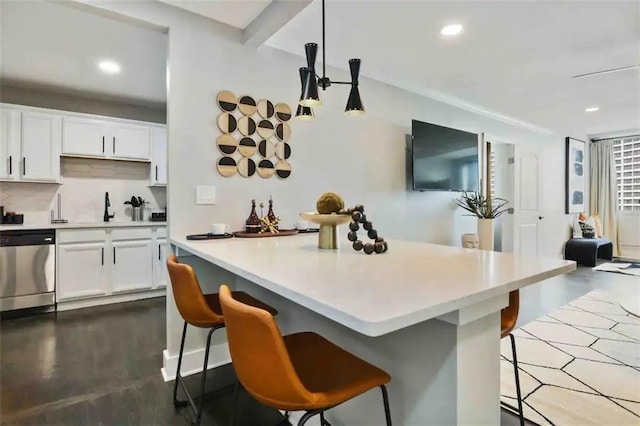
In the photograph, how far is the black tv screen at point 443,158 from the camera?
381 centimetres

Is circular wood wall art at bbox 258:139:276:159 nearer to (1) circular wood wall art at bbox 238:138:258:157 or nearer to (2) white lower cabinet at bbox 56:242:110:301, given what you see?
(1) circular wood wall art at bbox 238:138:258:157

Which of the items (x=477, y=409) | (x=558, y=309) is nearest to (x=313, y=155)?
(x=477, y=409)

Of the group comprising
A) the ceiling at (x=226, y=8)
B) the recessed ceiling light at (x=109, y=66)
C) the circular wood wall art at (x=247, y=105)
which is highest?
the recessed ceiling light at (x=109, y=66)

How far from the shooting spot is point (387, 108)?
12.1ft

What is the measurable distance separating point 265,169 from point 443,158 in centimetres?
241

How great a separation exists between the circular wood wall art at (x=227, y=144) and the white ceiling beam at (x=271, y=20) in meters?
0.72

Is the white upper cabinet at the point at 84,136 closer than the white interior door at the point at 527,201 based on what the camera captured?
Yes

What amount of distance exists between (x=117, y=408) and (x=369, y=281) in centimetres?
174

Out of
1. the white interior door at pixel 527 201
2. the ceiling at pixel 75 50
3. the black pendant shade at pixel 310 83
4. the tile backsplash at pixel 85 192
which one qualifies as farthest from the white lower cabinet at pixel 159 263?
the white interior door at pixel 527 201

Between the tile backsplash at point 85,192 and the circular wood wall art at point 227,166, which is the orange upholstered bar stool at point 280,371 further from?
the tile backsplash at point 85,192

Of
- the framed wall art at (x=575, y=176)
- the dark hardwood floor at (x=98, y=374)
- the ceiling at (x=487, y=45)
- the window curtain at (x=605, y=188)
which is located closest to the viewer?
the dark hardwood floor at (x=98, y=374)

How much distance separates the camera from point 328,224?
5.57ft

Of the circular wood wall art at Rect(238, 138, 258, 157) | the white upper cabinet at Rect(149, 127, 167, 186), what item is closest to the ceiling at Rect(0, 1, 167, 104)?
the white upper cabinet at Rect(149, 127, 167, 186)

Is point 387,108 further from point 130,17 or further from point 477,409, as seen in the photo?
point 477,409
